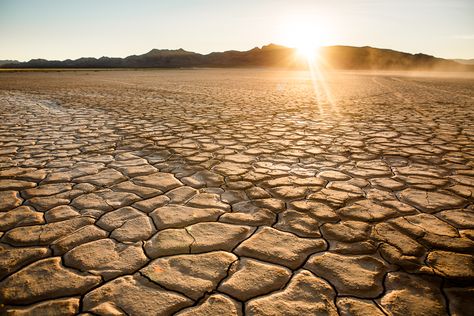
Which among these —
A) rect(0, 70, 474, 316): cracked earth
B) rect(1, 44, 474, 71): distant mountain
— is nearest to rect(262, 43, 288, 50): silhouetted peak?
rect(1, 44, 474, 71): distant mountain

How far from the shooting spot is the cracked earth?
4.15ft

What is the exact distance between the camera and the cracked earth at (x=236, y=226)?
1.26 m

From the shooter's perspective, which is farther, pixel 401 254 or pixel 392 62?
pixel 392 62

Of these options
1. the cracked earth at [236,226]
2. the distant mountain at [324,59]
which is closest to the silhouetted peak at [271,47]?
the distant mountain at [324,59]

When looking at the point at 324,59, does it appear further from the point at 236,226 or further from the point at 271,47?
the point at 236,226

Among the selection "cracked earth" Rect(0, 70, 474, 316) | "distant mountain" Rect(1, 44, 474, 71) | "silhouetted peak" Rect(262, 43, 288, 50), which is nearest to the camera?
"cracked earth" Rect(0, 70, 474, 316)

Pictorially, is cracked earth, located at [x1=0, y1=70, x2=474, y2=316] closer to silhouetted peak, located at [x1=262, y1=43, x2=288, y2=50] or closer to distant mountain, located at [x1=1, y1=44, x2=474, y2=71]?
distant mountain, located at [x1=1, y1=44, x2=474, y2=71]

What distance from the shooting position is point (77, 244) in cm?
162

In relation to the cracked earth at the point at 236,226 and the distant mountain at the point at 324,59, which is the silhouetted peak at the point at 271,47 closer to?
the distant mountain at the point at 324,59

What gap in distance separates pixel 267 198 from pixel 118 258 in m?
1.05

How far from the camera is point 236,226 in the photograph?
1.80 m

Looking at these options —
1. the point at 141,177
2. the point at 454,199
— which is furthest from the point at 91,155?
the point at 454,199

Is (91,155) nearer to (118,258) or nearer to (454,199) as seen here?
(118,258)

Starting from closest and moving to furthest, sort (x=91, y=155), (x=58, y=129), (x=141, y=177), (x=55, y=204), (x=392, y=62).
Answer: (x=55, y=204) → (x=141, y=177) → (x=91, y=155) → (x=58, y=129) → (x=392, y=62)
